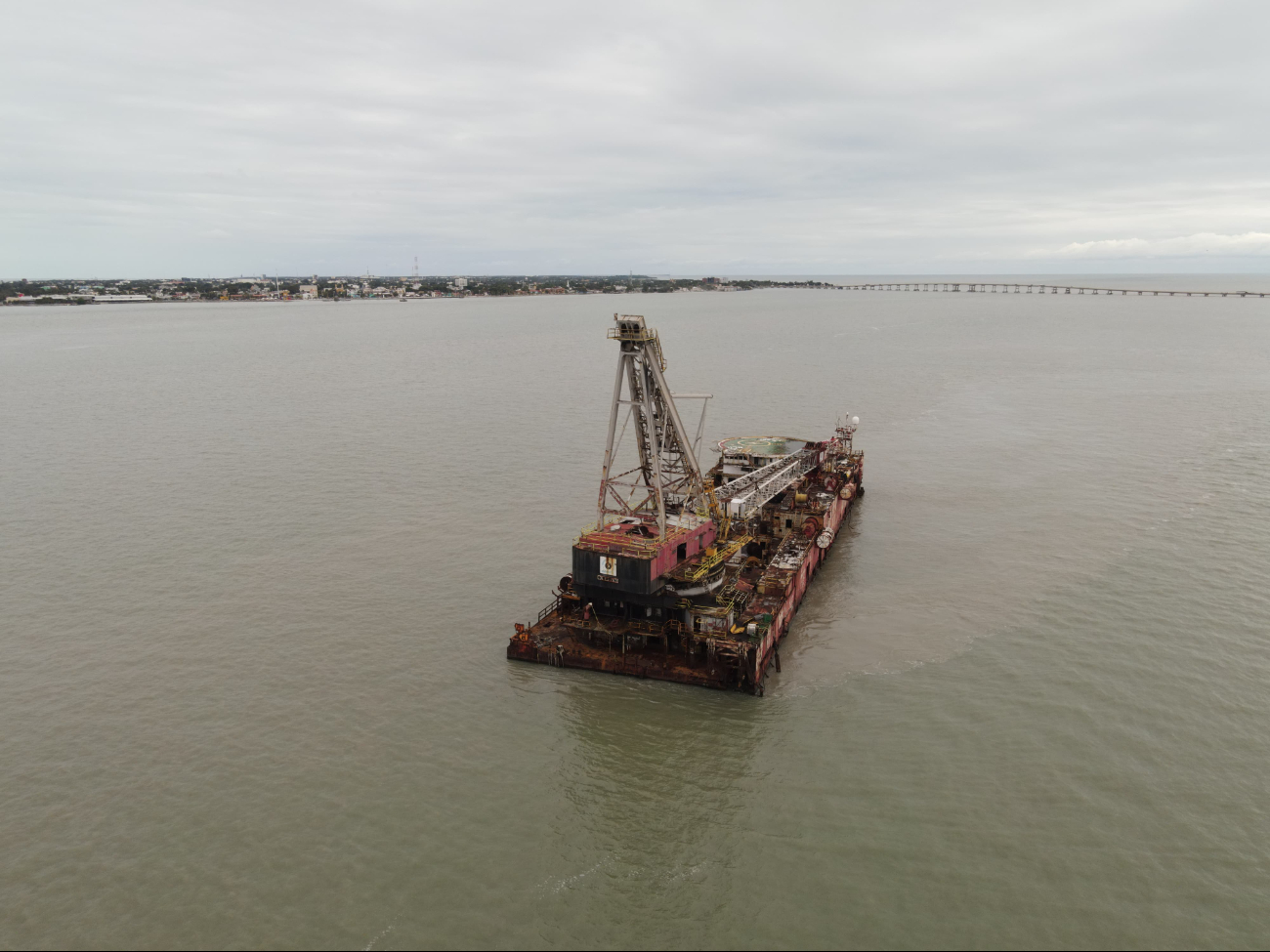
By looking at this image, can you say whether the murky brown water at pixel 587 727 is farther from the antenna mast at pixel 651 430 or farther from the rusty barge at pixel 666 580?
the antenna mast at pixel 651 430

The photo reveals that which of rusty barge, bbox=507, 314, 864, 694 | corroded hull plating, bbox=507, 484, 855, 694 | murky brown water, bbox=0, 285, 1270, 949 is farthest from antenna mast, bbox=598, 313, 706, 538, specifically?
murky brown water, bbox=0, 285, 1270, 949

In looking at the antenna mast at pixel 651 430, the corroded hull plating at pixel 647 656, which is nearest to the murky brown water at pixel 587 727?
the corroded hull plating at pixel 647 656

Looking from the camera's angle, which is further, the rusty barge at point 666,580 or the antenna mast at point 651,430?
the antenna mast at point 651,430

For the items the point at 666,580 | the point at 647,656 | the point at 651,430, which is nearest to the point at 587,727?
the point at 647,656

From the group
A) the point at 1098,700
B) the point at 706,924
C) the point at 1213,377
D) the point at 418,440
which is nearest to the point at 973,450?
the point at 1098,700

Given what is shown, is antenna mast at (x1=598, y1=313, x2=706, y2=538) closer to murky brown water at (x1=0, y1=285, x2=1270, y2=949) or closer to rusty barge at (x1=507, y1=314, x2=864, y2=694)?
rusty barge at (x1=507, y1=314, x2=864, y2=694)

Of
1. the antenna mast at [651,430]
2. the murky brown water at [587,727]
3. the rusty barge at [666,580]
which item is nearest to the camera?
the murky brown water at [587,727]

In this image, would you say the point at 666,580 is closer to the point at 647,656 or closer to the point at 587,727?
the point at 647,656
